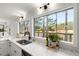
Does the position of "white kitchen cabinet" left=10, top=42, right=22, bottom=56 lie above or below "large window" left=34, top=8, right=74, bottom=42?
below

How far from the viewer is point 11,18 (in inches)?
66.1

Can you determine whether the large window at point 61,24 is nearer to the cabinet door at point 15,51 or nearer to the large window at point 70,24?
the large window at point 70,24

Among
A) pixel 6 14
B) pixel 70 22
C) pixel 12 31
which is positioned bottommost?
pixel 12 31

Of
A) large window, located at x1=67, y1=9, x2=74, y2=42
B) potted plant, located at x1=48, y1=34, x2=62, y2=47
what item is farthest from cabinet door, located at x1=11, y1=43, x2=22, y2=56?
large window, located at x1=67, y1=9, x2=74, y2=42

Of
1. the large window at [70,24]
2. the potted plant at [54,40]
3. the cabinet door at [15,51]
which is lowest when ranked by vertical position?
the cabinet door at [15,51]

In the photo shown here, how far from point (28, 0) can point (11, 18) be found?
0.69 metres

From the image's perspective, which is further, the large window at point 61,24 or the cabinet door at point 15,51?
the cabinet door at point 15,51

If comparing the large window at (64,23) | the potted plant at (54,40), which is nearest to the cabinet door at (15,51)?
the potted plant at (54,40)

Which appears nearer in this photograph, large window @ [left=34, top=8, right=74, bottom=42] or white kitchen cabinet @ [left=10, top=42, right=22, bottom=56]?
large window @ [left=34, top=8, right=74, bottom=42]

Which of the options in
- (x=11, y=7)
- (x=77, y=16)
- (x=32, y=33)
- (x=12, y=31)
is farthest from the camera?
(x=32, y=33)

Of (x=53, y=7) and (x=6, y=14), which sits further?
(x=53, y=7)

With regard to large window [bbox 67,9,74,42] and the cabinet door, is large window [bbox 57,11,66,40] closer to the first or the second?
large window [bbox 67,9,74,42]

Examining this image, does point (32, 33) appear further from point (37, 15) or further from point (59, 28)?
point (59, 28)

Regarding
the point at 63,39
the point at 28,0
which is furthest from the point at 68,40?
the point at 28,0
